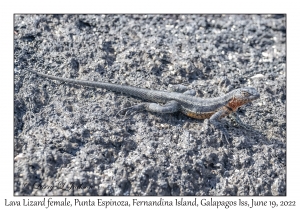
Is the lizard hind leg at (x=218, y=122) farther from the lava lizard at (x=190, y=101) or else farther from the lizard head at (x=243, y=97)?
the lizard head at (x=243, y=97)

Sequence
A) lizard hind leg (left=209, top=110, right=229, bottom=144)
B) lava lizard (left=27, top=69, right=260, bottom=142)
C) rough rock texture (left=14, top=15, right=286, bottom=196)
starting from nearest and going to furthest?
1. rough rock texture (left=14, top=15, right=286, bottom=196)
2. lizard hind leg (left=209, top=110, right=229, bottom=144)
3. lava lizard (left=27, top=69, right=260, bottom=142)

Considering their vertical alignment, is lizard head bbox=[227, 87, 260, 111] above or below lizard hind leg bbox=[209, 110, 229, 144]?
above

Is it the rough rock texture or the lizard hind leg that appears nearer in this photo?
the rough rock texture

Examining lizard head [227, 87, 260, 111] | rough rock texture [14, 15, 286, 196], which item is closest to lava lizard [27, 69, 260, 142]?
lizard head [227, 87, 260, 111]

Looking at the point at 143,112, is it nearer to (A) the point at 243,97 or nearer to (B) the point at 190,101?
(B) the point at 190,101

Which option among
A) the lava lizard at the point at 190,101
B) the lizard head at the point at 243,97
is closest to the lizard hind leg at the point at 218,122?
the lava lizard at the point at 190,101

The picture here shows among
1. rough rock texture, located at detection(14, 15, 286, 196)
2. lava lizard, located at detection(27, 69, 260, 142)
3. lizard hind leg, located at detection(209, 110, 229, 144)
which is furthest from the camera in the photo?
lava lizard, located at detection(27, 69, 260, 142)

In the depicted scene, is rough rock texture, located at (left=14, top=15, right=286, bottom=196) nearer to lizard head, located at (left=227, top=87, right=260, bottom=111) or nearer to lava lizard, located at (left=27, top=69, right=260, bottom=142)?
lava lizard, located at (left=27, top=69, right=260, bottom=142)
